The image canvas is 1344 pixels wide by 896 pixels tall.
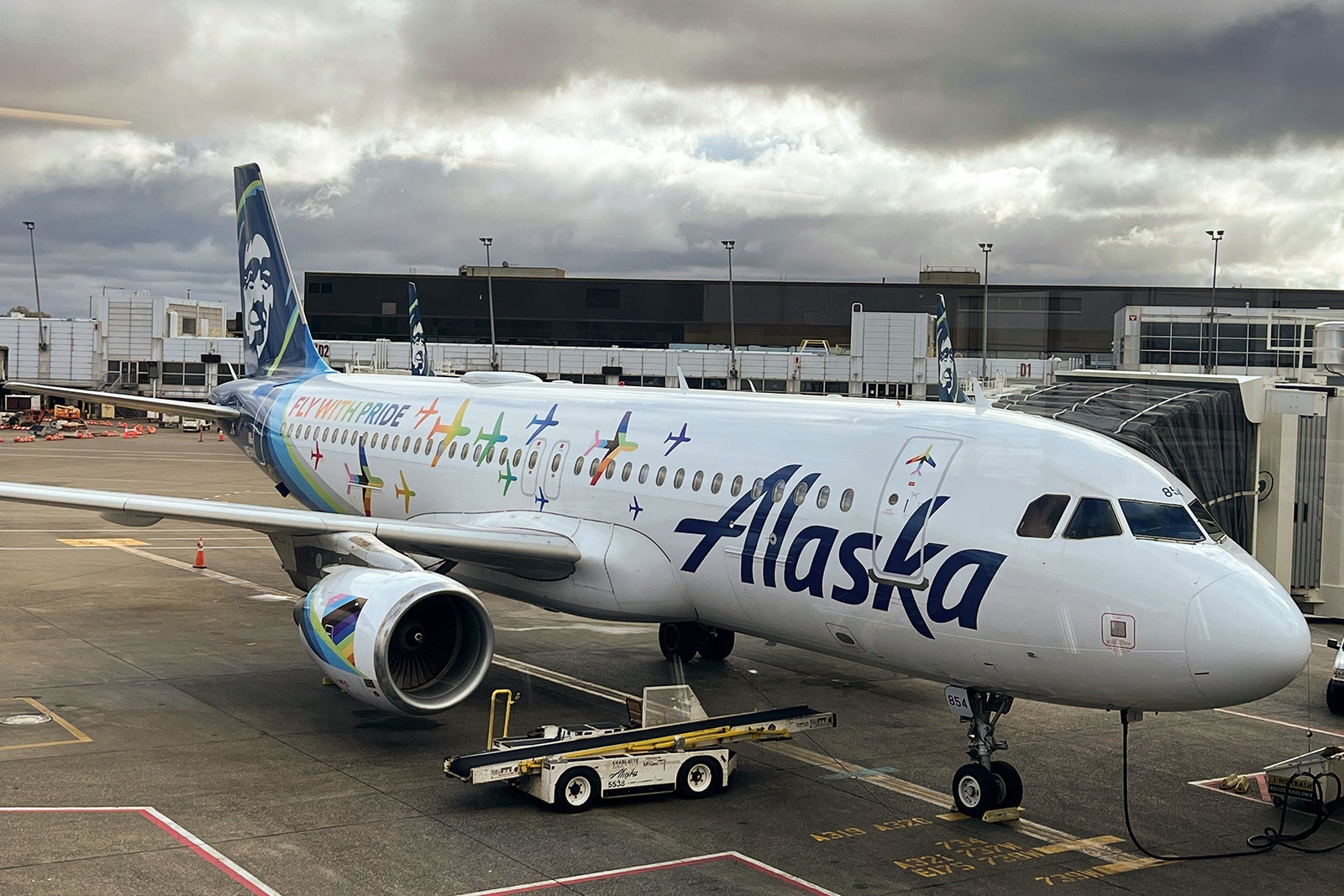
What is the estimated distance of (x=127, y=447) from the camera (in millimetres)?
75312

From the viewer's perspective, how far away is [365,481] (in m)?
24.4

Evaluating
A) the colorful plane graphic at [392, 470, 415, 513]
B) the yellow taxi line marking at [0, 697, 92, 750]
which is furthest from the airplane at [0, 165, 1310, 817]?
the yellow taxi line marking at [0, 697, 92, 750]

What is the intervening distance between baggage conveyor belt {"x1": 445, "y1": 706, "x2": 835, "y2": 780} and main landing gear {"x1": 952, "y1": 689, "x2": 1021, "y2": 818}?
7.08 feet

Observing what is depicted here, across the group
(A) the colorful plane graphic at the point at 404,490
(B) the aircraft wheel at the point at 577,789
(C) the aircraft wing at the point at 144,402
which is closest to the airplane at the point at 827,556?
(A) the colorful plane graphic at the point at 404,490

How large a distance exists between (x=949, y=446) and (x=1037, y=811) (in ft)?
13.7

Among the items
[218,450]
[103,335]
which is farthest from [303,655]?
[103,335]

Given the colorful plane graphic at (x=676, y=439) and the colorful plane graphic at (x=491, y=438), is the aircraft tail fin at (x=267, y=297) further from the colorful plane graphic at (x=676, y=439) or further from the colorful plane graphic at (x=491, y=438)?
the colorful plane graphic at (x=676, y=439)

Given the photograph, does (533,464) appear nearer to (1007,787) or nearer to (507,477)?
(507,477)

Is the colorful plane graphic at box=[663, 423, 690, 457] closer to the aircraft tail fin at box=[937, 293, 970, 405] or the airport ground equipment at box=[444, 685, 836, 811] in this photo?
the airport ground equipment at box=[444, 685, 836, 811]

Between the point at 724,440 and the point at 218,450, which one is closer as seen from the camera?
the point at 724,440

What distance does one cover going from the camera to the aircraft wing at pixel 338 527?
1736 cm

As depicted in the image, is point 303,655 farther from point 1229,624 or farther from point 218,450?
point 218,450

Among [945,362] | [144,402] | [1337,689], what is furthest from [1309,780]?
[945,362]

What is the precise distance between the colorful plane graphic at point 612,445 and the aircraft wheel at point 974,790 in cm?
653
